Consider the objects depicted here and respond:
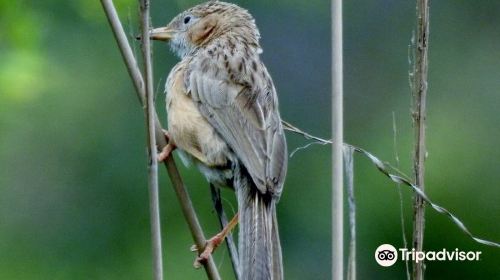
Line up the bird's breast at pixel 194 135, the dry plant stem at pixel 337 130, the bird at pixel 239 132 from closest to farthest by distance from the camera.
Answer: the dry plant stem at pixel 337 130 → the bird at pixel 239 132 → the bird's breast at pixel 194 135

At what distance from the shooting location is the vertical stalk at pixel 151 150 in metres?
5.24

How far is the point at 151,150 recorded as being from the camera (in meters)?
5.33

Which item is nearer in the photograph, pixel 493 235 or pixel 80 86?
pixel 493 235

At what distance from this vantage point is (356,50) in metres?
18.1

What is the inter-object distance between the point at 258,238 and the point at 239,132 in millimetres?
875

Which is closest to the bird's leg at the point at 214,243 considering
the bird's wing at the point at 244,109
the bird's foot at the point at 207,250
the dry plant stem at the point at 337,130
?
the bird's foot at the point at 207,250

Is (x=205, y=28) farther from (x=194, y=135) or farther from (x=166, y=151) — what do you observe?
(x=166, y=151)

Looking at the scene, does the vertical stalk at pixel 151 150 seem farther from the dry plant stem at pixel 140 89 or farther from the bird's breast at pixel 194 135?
the bird's breast at pixel 194 135

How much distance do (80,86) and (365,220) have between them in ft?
11.4

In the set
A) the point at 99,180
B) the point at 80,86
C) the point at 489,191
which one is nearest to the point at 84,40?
the point at 80,86

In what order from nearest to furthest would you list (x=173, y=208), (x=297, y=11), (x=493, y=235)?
1. (x=493, y=235)
2. (x=173, y=208)
3. (x=297, y=11)

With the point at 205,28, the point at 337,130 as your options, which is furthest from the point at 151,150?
the point at 205,28

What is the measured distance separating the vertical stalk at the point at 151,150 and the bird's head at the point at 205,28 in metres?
2.36

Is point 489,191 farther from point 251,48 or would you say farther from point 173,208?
point 251,48
